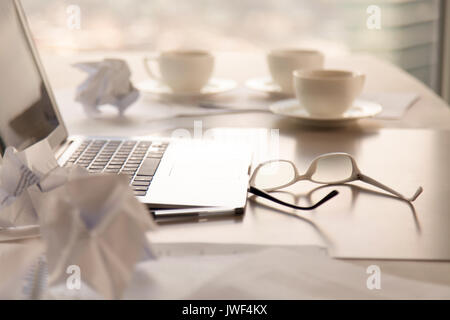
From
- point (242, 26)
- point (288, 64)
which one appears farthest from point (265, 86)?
point (242, 26)

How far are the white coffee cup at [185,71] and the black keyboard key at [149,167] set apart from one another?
48 cm

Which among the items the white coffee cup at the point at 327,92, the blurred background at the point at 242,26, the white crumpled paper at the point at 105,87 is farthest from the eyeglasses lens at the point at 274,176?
the blurred background at the point at 242,26

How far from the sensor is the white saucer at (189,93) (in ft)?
4.05

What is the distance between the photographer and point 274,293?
0.47 meters

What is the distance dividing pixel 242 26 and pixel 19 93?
7.30ft

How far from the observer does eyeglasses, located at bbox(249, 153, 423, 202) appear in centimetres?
71

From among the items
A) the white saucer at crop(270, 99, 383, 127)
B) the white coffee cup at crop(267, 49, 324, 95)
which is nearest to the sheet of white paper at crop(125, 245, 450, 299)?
the white saucer at crop(270, 99, 383, 127)

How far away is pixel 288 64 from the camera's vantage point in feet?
4.04

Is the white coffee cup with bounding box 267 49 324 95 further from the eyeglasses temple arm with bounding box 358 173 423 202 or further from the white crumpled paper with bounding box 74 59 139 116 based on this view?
the eyeglasses temple arm with bounding box 358 173 423 202

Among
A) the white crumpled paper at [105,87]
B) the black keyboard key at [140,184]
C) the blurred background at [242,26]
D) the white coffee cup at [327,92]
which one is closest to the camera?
the black keyboard key at [140,184]

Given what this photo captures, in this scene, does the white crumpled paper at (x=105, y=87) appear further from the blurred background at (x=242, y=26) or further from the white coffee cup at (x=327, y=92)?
the blurred background at (x=242, y=26)

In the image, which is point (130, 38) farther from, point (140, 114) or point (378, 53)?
point (140, 114)
